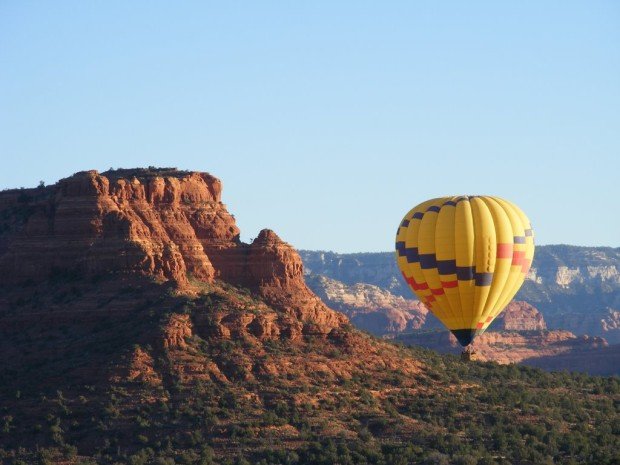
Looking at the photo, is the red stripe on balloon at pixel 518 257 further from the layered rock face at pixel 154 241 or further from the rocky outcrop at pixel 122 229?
the rocky outcrop at pixel 122 229

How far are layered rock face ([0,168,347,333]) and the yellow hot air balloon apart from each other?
300 inches

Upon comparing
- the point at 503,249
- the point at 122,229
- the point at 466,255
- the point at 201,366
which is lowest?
the point at 201,366

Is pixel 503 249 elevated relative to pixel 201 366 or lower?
elevated

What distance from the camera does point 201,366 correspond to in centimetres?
10081

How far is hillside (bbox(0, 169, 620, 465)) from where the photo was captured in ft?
313

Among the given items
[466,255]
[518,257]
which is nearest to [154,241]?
[466,255]

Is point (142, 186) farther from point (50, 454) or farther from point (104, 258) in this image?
point (50, 454)

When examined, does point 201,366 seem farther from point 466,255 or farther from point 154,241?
point 466,255

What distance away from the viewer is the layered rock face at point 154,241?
107 meters

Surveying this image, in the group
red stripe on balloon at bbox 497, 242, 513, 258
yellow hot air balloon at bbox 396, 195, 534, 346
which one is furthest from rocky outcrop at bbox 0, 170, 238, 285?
red stripe on balloon at bbox 497, 242, 513, 258

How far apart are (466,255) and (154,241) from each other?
60.8 ft

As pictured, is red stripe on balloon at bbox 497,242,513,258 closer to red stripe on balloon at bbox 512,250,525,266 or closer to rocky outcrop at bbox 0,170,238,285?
red stripe on balloon at bbox 512,250,525,266

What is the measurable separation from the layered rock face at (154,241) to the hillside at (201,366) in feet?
0.29

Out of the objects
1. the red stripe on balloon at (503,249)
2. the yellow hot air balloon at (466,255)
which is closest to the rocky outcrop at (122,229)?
the yellow hot air balloon at (466,255)
